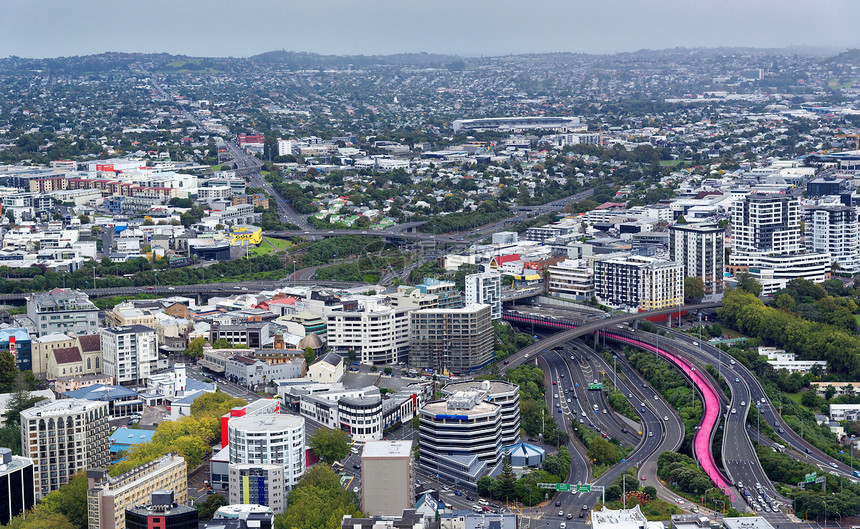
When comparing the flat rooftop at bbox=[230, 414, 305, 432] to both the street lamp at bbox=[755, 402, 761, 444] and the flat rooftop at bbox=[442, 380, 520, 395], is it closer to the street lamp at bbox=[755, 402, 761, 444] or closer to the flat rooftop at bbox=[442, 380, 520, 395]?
the flat rooftop at bbox=[442, 380, 520, 395]

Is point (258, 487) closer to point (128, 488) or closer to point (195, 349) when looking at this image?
point (128, 488)

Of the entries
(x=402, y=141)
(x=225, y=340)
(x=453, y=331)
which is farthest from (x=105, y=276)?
(x=402, y=141)

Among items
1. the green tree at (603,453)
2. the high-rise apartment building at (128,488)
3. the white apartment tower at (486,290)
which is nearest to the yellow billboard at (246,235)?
the white apartment tower at (486,290)

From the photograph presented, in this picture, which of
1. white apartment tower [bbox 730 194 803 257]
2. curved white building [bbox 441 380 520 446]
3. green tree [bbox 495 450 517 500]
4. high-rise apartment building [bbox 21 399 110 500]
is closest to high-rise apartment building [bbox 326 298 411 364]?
curved white building [bbox 441 380 520 446]

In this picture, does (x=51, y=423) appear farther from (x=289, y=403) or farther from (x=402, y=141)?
(x=402, y=141)

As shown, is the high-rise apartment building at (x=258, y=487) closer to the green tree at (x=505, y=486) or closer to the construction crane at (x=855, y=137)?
the green tree at (x=505, y=486)

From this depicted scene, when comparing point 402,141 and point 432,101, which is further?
point 432,101
